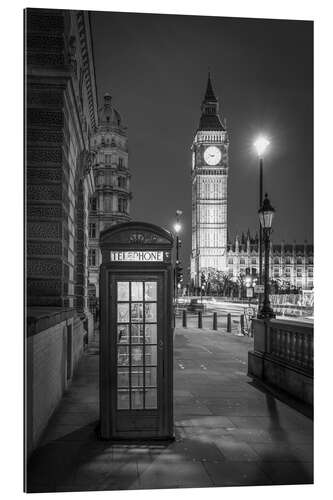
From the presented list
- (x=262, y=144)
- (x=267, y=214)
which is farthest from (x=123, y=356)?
(x=262, y=144)

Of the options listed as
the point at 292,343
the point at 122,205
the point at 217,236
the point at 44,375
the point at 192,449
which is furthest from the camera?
the point at 217,236

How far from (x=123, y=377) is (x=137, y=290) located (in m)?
1.04

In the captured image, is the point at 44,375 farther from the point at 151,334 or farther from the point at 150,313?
the point at 150,313

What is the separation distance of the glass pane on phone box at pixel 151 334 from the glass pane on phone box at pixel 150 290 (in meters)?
0.34

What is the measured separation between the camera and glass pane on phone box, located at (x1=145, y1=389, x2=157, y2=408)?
598 centimetres

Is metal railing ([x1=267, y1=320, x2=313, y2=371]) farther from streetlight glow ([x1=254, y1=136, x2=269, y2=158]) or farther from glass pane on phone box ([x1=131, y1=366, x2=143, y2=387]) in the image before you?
streetlight glow ([x1=254, y1=136, x2=269, y2=158])

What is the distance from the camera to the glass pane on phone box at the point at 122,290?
231 inches

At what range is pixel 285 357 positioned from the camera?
8.61m

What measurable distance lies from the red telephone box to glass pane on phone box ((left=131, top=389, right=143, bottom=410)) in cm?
1

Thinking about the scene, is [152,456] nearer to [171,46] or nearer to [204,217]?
[171,46]

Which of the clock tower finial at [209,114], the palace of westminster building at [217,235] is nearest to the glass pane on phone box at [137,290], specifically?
the palace of westminster building at [217,235]

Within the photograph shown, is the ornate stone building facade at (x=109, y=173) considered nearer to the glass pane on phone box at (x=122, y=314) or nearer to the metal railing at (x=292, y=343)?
the metal railing at (x=292, y=343)

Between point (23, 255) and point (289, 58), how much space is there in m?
4.55
